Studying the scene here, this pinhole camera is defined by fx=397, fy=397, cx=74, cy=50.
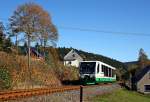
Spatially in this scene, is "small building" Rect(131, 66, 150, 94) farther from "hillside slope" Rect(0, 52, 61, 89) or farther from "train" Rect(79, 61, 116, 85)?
"train" Rect(79, 61, 116, 85)

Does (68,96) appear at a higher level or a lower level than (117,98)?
higher

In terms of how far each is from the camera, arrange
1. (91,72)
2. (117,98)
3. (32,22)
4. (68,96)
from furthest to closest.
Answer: (32,22)
(91,72)
(117,98)
(68,96)

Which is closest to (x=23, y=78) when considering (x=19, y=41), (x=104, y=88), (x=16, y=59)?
(x=16, y=59)

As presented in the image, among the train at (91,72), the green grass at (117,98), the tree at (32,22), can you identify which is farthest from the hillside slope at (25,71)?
the tree at (32,22)

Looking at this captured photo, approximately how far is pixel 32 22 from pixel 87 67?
2548 centimetres

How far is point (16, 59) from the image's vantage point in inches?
1565

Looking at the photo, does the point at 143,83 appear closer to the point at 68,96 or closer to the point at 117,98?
the point at 117,98

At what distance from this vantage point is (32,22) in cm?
6556

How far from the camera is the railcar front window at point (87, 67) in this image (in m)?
41.8

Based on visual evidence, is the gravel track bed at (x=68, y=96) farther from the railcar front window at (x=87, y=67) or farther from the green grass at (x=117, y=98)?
the railcar front window at (x=87, y=67)

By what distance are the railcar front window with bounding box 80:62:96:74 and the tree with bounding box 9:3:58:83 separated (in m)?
21.7

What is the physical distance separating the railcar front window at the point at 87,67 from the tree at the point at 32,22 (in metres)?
21.7

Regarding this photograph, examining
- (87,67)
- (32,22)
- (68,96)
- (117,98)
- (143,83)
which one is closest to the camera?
(68,96)

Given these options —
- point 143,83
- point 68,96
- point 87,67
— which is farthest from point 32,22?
point 68,96
